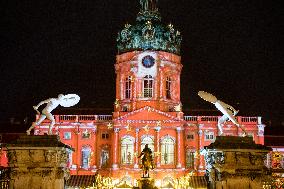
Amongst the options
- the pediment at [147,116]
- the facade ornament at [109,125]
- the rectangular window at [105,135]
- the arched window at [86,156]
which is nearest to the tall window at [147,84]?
the pediment at [147,116]

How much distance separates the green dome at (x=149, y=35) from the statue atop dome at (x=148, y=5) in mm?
284

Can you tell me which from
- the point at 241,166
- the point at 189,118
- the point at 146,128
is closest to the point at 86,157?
the point at 146,128

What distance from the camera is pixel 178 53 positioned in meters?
61.6

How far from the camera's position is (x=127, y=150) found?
187 feet

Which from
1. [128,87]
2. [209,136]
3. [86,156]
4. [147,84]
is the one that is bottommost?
[86,156]

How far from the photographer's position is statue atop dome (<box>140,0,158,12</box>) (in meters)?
62.1

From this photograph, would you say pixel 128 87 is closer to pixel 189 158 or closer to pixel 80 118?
pixel 80 118

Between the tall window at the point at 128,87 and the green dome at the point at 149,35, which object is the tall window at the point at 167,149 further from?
the green dome at the point at 149,35

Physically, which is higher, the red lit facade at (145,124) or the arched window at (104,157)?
the red lit facade at (145,124)

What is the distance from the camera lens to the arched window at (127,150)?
5659 centimetres

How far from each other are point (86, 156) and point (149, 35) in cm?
1713

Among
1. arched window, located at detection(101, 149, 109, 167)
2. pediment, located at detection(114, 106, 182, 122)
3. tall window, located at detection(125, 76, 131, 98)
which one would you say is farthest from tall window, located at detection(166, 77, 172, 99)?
arched window, located at detection(101, 149, 109, 167)

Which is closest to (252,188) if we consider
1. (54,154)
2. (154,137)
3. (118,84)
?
(54,154)

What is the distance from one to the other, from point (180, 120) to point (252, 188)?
40.9m
